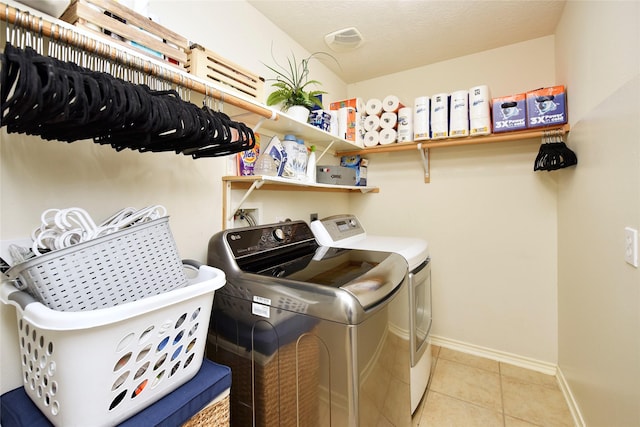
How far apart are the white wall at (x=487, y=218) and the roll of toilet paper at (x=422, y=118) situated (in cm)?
34

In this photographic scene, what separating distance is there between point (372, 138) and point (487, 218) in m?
1.13

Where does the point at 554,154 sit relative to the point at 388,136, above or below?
below

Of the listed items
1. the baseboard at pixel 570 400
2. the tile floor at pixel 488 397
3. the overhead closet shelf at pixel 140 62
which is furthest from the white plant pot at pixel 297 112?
the baseboard at pixel 570 400

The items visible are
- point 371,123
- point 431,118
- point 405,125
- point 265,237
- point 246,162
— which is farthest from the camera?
point 371,123

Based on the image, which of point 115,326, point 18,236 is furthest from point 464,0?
point 18,236

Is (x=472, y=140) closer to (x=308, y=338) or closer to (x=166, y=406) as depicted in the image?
(x=308, y=338)

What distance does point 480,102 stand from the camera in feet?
6.35

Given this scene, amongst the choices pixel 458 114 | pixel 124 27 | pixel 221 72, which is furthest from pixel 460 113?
pixel 124 27

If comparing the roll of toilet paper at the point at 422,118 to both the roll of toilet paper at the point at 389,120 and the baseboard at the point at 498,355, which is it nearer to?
the roll of toilet paper at the point at 389,120

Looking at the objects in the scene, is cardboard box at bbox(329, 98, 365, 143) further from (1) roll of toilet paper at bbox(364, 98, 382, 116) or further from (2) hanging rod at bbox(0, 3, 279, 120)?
(2) hanging rod at bbox(0, 3, 279, 120)

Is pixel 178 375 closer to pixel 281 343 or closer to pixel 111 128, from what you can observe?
pixel 281 343

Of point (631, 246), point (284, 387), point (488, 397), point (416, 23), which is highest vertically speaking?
point (416, 23)

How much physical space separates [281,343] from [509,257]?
1.99 m

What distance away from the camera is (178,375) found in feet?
2.64
